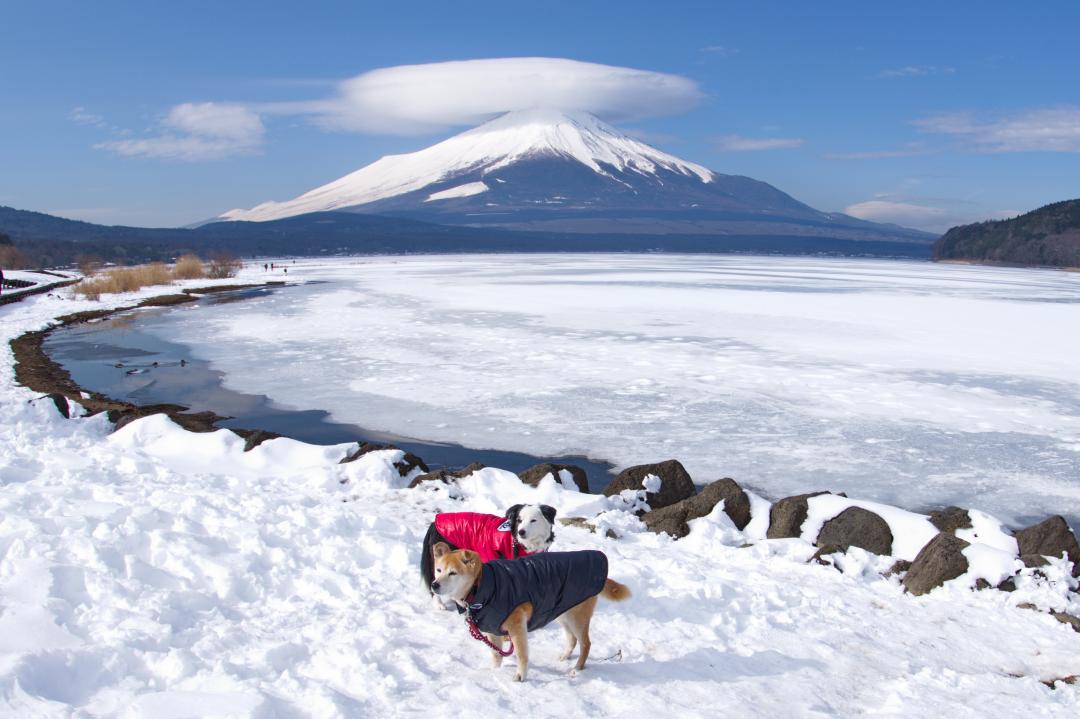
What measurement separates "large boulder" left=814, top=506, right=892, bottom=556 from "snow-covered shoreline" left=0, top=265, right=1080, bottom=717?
289mm

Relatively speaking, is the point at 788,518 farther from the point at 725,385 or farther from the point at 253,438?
the point at 725,385

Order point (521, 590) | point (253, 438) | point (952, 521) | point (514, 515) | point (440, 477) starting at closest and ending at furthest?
point (521, 590)
point (514, 515)
point (952, 521)
point (440, 477)
point (253, 438)

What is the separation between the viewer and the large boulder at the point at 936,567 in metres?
5.72

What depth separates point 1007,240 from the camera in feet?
410

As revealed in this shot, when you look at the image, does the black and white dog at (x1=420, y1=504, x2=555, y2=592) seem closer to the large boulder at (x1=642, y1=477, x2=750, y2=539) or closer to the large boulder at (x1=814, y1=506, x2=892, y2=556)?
the large boulder at (x1=642, y1=477, x2=750, y2=539)

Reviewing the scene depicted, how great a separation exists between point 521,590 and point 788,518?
Answer: 4010mm

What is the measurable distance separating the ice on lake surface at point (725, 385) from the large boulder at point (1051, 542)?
5.46ft

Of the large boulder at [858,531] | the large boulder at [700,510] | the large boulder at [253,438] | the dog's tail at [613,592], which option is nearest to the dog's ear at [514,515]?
the dog's tail at [613,592]

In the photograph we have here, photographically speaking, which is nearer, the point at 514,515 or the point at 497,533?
the point at 514,515

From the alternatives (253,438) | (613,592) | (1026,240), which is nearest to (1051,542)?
(613,592)

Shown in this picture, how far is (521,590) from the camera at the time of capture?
387 centimetres

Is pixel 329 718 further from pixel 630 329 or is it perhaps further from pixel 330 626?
pixel 630 329

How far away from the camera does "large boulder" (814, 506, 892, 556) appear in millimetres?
6652

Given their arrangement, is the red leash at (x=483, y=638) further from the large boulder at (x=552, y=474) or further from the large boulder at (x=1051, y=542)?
the large boulder at (x=1051, y=542)
